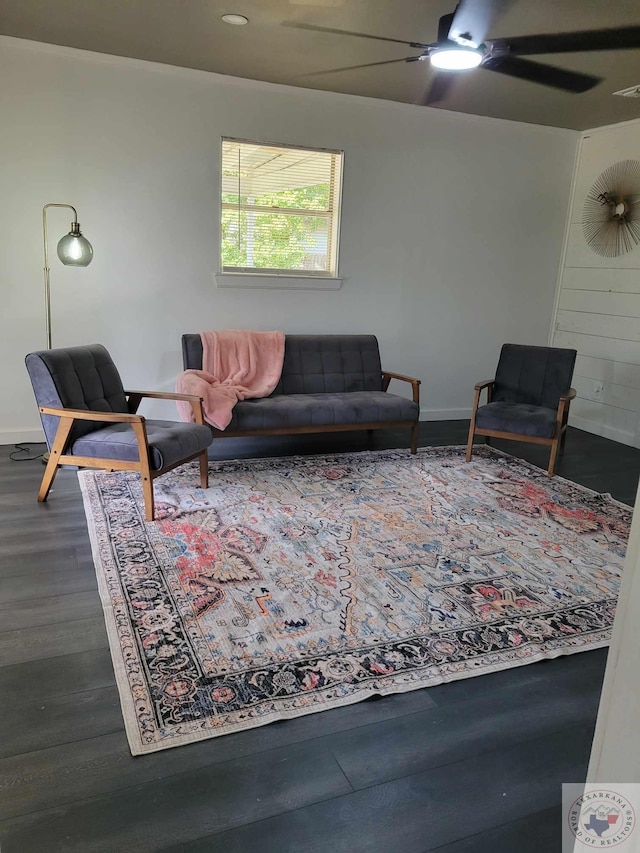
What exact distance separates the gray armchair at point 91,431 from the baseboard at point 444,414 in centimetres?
253

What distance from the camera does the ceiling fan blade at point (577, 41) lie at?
3.20 meters

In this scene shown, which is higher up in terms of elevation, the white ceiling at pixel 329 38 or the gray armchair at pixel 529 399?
the white ceiling at pixel 329 38

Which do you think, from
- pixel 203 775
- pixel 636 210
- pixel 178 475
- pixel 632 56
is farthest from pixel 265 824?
pixel 636 210

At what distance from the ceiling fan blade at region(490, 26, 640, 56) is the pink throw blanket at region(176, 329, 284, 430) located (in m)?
2.36

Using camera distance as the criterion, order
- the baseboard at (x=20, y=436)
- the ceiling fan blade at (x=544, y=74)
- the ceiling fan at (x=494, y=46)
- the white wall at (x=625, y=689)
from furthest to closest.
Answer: the baseboard at (x=20, y=436) < the ceiling fan blade at (x=544, y=74) < the ceiling fan at (x=494, y=46) < the white wall at (x=625, y=689)

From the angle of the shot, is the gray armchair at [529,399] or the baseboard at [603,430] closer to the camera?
the gray armchair at [529,399]

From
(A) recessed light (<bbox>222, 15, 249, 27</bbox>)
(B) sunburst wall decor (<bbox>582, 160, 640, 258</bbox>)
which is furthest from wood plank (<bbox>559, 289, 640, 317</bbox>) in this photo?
(A) recessed light (<bbox>222, 15, 249, 27</bbox>)

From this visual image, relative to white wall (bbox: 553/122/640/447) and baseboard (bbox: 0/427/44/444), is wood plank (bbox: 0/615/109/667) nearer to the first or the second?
baseboard (bbox: 0/427/44/444)

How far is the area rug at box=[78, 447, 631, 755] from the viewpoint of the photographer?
1.92 meters

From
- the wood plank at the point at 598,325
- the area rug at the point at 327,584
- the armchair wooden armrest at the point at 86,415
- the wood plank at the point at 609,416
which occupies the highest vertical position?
the wood plank at the point at 598,325

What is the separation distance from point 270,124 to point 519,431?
2.88 m

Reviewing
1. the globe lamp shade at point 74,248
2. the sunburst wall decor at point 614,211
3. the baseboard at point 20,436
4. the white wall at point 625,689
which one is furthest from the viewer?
the sunburst wall decor at point 614,211

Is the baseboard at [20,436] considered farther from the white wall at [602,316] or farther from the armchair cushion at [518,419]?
the white wall at [602,316]

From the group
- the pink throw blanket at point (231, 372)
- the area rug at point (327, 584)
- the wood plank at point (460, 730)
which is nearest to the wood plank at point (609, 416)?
the area rug at point (327, 584)
